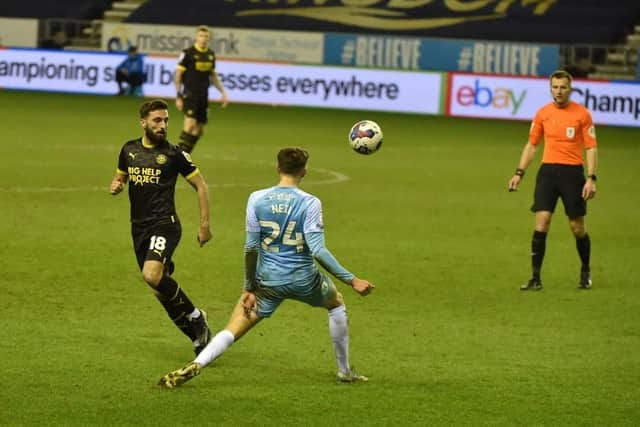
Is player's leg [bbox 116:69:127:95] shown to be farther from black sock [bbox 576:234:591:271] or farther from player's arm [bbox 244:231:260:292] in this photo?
player's arm [bbox 244:231:260:292]

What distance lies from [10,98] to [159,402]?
95.4ft

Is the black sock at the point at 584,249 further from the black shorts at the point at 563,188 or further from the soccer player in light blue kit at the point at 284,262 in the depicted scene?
the soccer player in light blue kit at the point at 284,262

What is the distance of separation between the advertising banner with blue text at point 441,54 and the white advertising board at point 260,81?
429cm

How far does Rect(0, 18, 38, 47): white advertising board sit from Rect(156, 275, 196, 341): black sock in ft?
127

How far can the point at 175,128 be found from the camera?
30359 millimetres

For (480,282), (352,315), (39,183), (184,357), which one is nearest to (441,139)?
(39,183)

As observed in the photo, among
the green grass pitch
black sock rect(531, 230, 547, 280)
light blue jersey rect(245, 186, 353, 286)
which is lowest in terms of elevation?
the green grass pitch

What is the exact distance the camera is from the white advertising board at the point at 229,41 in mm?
43594

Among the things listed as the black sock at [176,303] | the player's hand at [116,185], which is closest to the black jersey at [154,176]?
the player's hand at [116,185]

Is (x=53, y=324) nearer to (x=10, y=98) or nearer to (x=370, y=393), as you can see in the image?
(x=370, y=393)

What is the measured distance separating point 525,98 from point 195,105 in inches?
539

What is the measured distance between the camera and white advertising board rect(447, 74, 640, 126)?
34.0 meters

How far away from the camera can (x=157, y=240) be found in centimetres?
982

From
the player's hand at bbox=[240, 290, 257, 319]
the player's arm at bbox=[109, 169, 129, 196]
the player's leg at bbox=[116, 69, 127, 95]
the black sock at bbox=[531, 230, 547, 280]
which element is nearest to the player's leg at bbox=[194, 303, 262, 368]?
the player's hand at bbox=[240, 290, 257, 319]
